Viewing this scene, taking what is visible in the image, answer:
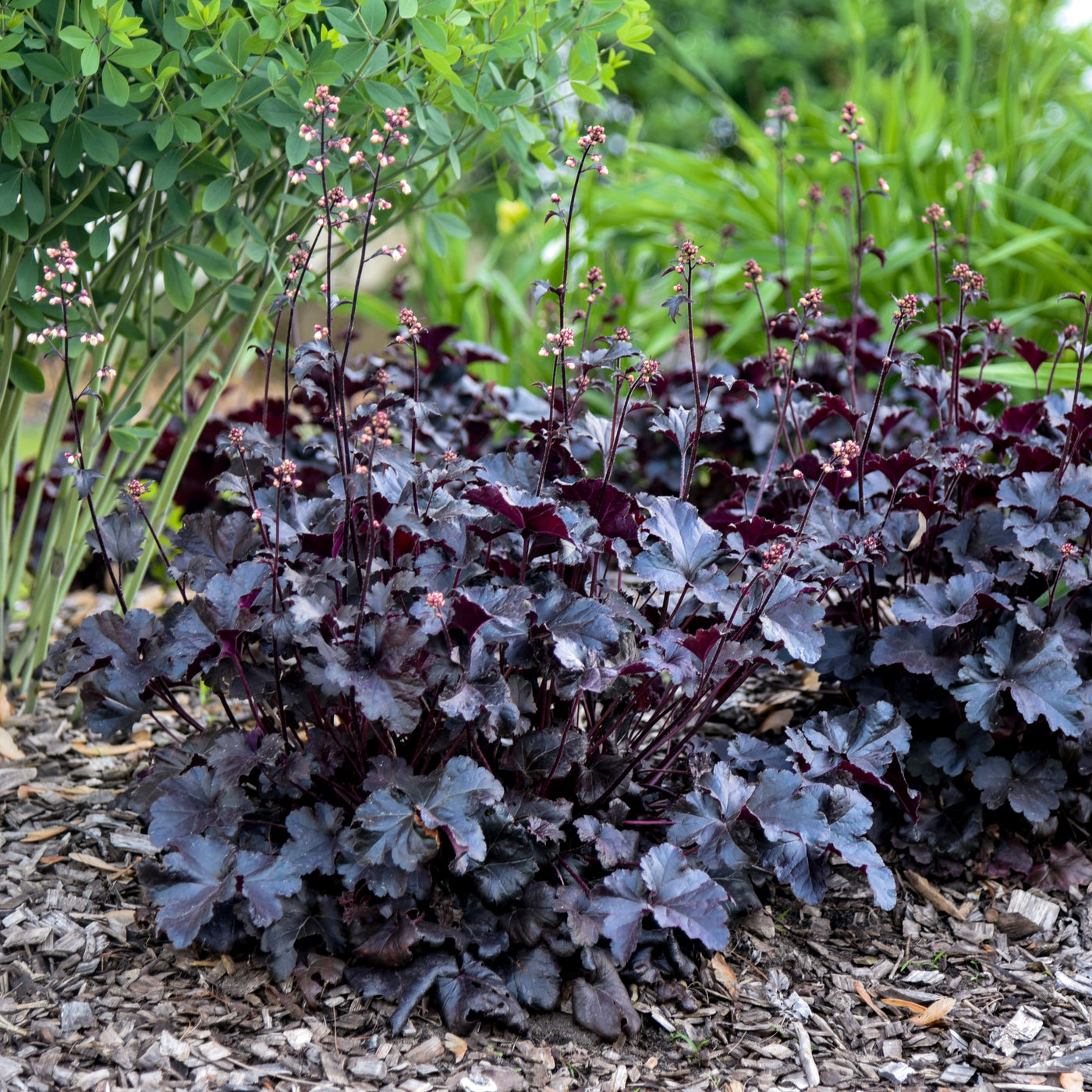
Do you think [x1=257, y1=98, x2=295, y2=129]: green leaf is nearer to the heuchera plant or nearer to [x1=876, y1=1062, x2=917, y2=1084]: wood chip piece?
the heuchera plant

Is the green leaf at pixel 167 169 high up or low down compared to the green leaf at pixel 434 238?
up

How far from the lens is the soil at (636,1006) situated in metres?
1.62

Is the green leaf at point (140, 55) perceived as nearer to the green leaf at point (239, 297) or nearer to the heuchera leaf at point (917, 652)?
the green leaf at point (239, 297)

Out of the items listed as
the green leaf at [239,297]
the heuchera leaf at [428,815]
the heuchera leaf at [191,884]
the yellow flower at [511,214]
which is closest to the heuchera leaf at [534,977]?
the heuchera leaf at [428,815]

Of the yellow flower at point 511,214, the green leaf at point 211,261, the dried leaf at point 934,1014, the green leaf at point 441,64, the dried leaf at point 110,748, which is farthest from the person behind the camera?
the yellow flower at point 511,214

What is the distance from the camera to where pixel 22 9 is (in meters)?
1.90

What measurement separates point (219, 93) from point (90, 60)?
22cm

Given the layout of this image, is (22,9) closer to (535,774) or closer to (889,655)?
(535,774)

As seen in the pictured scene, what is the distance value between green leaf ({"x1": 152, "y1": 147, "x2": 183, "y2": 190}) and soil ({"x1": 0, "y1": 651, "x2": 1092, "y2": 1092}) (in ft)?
4.11

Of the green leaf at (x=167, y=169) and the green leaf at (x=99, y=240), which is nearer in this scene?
the green leaf at (x=167, y=169)

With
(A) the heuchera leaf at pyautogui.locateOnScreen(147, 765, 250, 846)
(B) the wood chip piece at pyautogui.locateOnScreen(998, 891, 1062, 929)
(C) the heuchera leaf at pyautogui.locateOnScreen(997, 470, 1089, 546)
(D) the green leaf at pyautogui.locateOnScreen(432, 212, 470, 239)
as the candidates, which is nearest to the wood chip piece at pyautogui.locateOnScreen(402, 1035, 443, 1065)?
(A) the heuchera leaf at pyautogui.locateOnScreen(147, 765, 250, 846)

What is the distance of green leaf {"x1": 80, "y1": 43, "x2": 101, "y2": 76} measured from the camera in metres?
1.74

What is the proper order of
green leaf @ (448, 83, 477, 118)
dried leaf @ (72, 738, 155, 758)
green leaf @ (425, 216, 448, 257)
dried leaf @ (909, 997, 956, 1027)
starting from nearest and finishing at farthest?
dried leaf @ (909, 997, 956, 1027), green leaf @ (448, 83, 477, 118), dried leaf @ (72, 738, 155, 758), green leaf @ (425, 216, 448, 257)

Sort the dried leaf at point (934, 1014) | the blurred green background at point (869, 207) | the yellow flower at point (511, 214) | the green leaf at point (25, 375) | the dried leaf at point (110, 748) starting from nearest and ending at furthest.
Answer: the dried leaf at point (934, 1014)
the green leaf at point (25, 375)
the dried leaf at point (110, 748)
the blurred green background at point (869, 207)
the yellow flower at point (511, 214)
